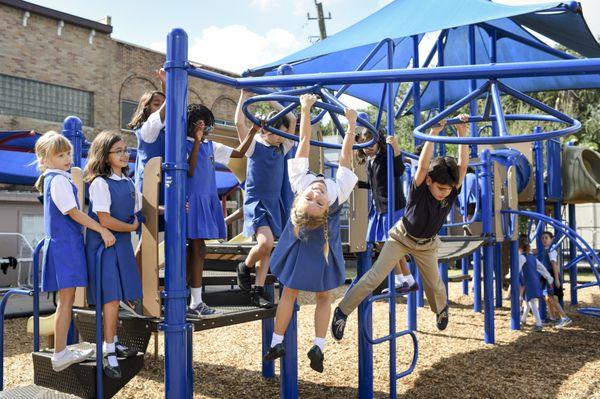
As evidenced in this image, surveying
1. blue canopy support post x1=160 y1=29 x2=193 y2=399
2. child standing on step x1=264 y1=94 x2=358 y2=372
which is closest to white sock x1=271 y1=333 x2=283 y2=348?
child standing on step x1=264 y1=94 x2=358 y2=372

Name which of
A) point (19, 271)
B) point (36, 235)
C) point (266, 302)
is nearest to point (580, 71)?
point (266, 302)

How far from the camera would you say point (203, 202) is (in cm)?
369

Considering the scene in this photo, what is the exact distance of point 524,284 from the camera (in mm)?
8070

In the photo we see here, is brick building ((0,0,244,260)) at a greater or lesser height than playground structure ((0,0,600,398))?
greater

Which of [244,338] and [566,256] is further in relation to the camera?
[566,256]

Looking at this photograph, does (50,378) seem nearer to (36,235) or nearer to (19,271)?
(19,271)

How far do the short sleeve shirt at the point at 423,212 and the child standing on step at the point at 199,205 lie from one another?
133 cm

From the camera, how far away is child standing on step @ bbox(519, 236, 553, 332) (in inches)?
309

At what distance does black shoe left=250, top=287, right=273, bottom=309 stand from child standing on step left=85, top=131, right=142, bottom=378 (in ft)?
2.97

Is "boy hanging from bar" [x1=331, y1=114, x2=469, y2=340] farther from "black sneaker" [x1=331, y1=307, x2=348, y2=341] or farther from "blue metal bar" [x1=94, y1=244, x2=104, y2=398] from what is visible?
"blue metal bar" [x1=94, y1=244, x2=104, y2=398]

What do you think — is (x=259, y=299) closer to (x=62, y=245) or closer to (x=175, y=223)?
(x=175, y=223)

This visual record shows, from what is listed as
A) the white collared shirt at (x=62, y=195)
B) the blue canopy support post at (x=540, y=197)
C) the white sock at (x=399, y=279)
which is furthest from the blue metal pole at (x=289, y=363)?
the blue canopy support post at (x=540, y=197)

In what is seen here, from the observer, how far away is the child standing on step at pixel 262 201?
13.9 feet

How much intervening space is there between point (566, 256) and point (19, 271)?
1460 cm
